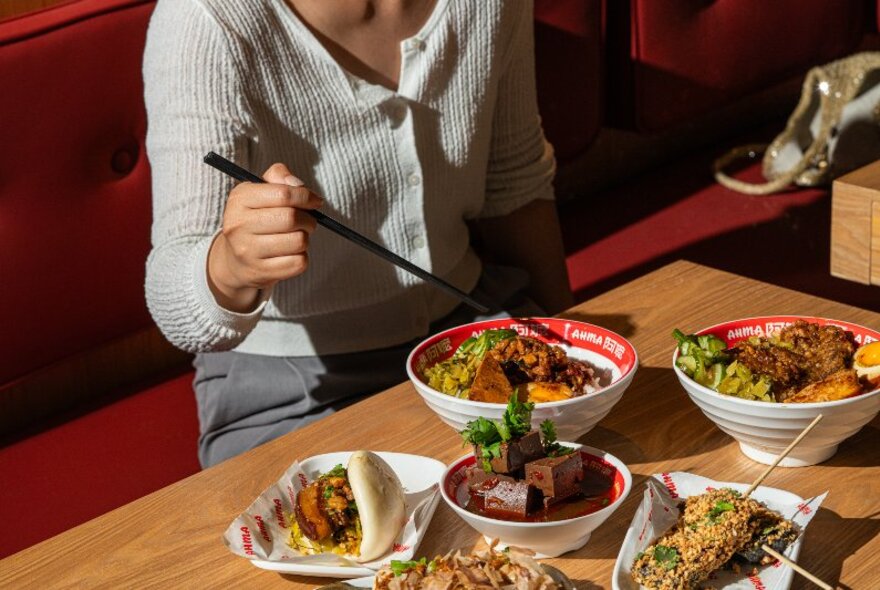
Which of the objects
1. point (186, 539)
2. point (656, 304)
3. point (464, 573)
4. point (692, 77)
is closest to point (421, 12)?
point (656, 304)

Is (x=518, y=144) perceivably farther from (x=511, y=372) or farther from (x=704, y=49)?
(x=704, y=49)

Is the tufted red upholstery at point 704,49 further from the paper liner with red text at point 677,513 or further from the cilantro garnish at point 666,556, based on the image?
the cilantro garnish at point 666,556

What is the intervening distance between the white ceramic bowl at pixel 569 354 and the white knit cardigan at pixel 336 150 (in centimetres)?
26

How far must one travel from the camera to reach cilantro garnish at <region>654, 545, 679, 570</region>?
3.17 feet

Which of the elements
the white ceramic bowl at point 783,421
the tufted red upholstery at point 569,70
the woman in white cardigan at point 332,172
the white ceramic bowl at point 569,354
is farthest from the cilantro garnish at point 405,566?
the tufted red upholstery at point 569,70

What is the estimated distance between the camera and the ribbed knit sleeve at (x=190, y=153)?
1.48 metres

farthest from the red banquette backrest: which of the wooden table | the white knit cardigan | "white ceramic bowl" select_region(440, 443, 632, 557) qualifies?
"white ceramic bowl" select_region(440, 443, 632, 557)

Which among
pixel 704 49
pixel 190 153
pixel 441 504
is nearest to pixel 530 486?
pixel 441 504

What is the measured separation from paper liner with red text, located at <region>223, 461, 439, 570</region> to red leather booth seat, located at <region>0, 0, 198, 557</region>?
0.67 meters

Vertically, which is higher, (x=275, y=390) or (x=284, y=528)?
(x=284, y=528)

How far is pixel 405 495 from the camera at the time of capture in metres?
1.13

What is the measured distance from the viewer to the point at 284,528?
111 cm

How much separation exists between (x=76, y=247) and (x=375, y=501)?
1.02 meters

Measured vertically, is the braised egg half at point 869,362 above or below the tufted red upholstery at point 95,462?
above
